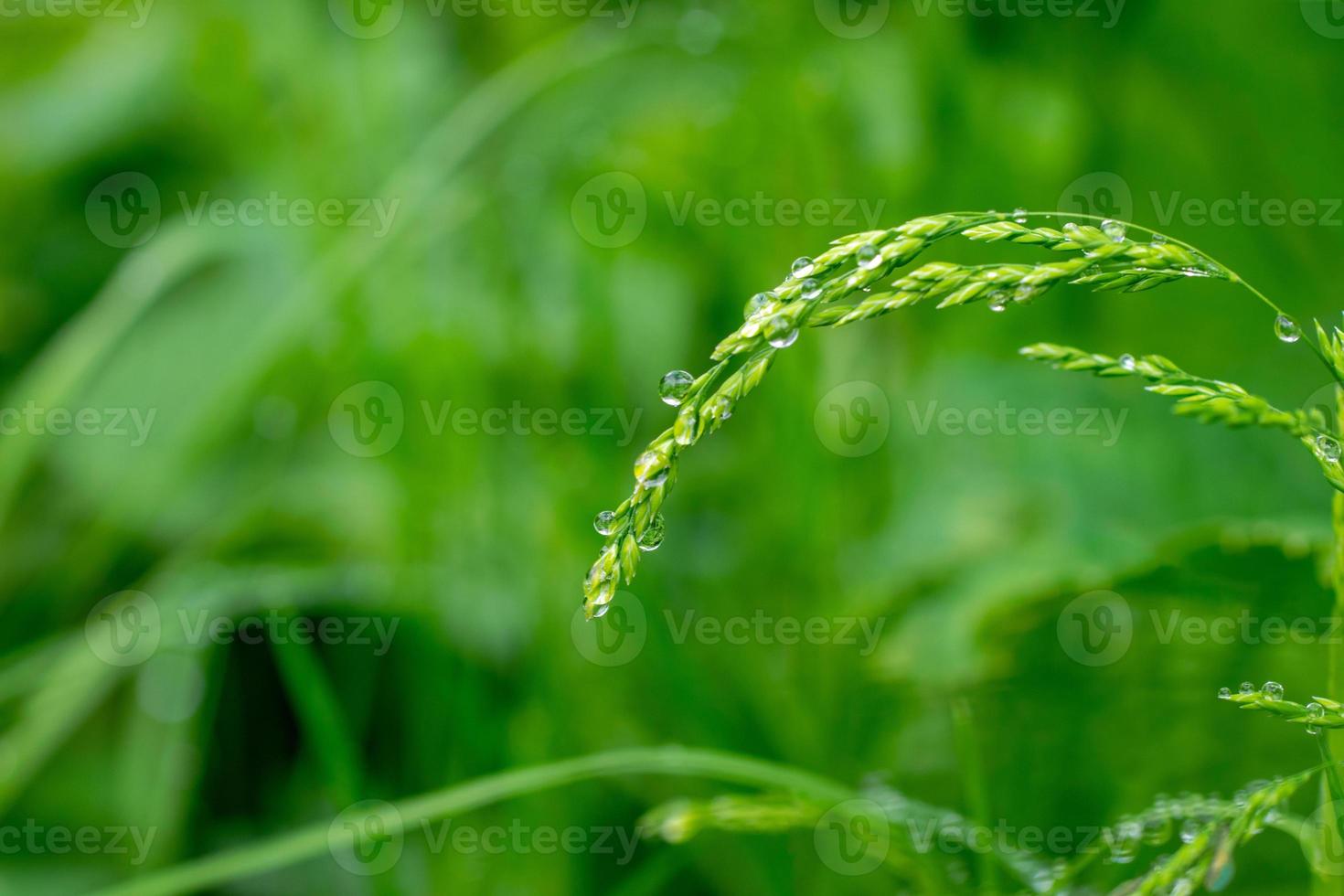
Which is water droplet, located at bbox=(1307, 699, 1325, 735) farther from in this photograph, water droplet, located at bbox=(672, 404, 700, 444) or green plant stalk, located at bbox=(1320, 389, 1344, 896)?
water droplet, located at bbox=(672, 404, 700, 444)

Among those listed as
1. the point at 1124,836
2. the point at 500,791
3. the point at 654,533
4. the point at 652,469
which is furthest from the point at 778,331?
the point at 500,791

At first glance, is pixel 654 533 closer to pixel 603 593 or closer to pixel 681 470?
pixel 603 593

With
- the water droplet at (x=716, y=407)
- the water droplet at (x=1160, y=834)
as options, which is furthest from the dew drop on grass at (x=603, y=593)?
the water droplet at (x=1160, y=834)

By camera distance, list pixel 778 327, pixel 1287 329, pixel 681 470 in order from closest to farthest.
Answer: pixel 778 327, pixel 1287 329, pixel 681 470

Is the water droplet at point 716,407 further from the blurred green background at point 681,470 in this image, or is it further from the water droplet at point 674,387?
the blurred green background at point 681,470

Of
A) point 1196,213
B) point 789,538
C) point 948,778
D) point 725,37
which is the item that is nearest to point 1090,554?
point 948,778

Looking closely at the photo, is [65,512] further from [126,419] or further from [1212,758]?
[1212,758]

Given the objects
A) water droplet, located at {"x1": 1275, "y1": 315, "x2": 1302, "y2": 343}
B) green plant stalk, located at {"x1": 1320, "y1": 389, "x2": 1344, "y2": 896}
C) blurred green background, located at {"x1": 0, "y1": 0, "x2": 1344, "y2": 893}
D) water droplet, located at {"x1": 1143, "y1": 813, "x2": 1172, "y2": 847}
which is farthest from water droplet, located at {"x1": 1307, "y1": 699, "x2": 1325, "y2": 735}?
blurred green background, located at {"x1": 0, "y1": 0, "x2": 1344, "y2": 893}
